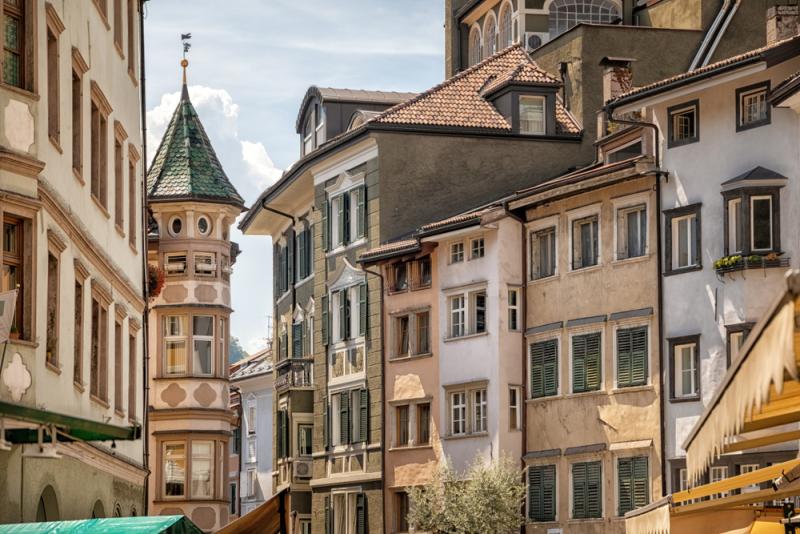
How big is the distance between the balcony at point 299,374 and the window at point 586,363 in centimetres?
1602

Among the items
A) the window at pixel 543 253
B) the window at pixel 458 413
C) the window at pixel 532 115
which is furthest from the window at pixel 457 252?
the window at pixel 532 115

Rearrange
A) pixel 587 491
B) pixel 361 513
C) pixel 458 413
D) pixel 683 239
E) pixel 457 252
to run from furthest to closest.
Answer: pixel 361 513 < pixel 457 252 < pixel 458 413 < pixel 587 491 < pixel 683 239

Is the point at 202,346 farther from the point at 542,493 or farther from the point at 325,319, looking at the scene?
the point at 542,493

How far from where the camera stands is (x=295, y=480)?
64500mm

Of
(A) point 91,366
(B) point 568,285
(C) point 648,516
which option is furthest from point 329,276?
(C) point 648,516

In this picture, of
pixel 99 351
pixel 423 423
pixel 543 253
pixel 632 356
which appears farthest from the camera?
pixel 423 423

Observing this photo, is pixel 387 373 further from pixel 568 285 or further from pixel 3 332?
pixel 3 332

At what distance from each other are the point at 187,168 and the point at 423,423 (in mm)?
14953

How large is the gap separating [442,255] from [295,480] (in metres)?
13.0

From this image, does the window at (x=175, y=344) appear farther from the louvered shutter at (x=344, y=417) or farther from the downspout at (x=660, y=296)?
the downspout at (x=660, y=296)

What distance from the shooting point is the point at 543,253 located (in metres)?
52.2

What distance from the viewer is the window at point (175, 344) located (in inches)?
2539

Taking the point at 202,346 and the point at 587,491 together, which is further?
the point at 202,346

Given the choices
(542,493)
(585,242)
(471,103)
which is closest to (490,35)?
(471,103)
